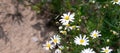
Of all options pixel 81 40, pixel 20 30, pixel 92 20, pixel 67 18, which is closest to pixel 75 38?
pixel 81 40

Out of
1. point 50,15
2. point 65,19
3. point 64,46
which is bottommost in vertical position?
point 64,46

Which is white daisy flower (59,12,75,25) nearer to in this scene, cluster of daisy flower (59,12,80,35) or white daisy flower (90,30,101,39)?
cluster of daisy flower (59,12,80,35)

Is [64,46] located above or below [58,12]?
below

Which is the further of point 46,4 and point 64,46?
point 46,4

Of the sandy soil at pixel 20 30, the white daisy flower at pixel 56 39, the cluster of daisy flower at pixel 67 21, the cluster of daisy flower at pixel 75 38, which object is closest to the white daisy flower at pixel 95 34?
the cluster of daisy flower at pixel 75 38

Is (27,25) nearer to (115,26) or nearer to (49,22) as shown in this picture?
(49,22)

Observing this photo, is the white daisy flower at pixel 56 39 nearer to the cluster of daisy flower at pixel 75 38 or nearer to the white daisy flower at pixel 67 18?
the cluster of daisy flower at pixel 75 38

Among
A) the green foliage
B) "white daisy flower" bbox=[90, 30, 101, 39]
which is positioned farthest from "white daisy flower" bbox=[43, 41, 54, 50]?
"white daisy flower" bbox=[90, 30, 101, 39]

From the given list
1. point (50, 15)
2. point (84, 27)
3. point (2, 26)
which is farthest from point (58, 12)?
point (2, 26)
